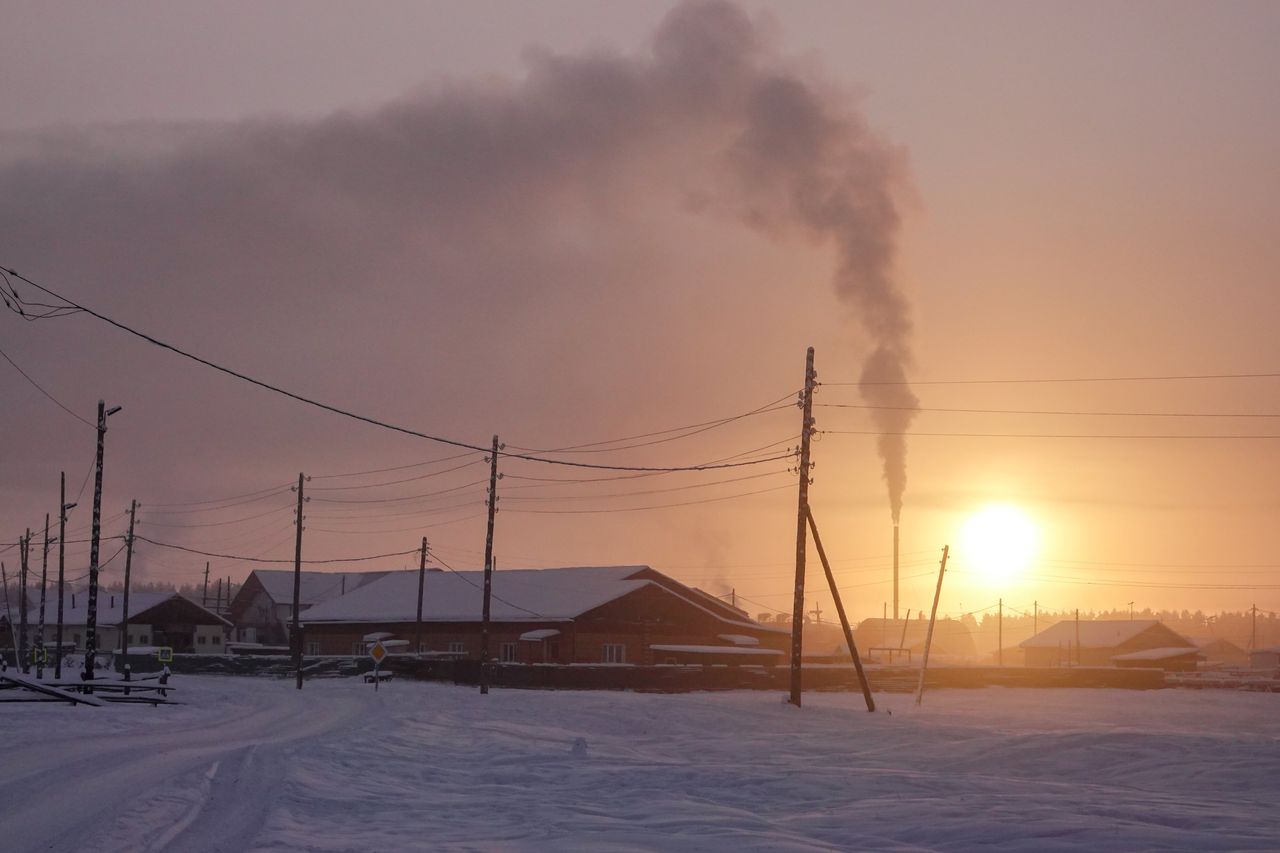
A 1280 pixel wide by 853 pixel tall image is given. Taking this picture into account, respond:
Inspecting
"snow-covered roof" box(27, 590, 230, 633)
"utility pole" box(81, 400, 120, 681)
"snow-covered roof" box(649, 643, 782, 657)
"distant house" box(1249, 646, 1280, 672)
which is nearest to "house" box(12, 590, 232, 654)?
"snow-covered roof" box(27, 590, 230, 633)

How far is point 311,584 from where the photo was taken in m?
142

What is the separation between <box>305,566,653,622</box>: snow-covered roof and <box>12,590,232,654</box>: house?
76.9ft

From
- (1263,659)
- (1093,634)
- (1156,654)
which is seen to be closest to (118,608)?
(1093,634)

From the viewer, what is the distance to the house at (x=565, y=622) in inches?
2931

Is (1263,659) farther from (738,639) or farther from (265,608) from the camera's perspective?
(265,608)

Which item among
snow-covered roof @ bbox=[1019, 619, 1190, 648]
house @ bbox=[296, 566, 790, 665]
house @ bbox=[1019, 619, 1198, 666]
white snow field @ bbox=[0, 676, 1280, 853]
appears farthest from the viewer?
snow-covered roof @ bbox=[1019, 619, 1190, 648]

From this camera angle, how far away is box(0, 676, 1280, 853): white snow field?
1350cm

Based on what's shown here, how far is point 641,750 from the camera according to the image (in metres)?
26.1

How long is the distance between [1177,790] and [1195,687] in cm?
6593

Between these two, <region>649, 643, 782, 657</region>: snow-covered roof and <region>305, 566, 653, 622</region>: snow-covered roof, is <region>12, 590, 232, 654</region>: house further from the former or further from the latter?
<region>649, 643, 782, 657</region>: snow-covered roof

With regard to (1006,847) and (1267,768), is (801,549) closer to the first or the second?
(1267,768)

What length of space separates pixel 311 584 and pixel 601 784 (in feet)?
424

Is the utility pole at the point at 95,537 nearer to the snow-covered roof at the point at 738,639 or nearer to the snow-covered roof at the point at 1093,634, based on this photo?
the snow-covered roof at the point at 738,639

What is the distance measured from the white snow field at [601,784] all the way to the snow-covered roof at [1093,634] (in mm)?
93658
